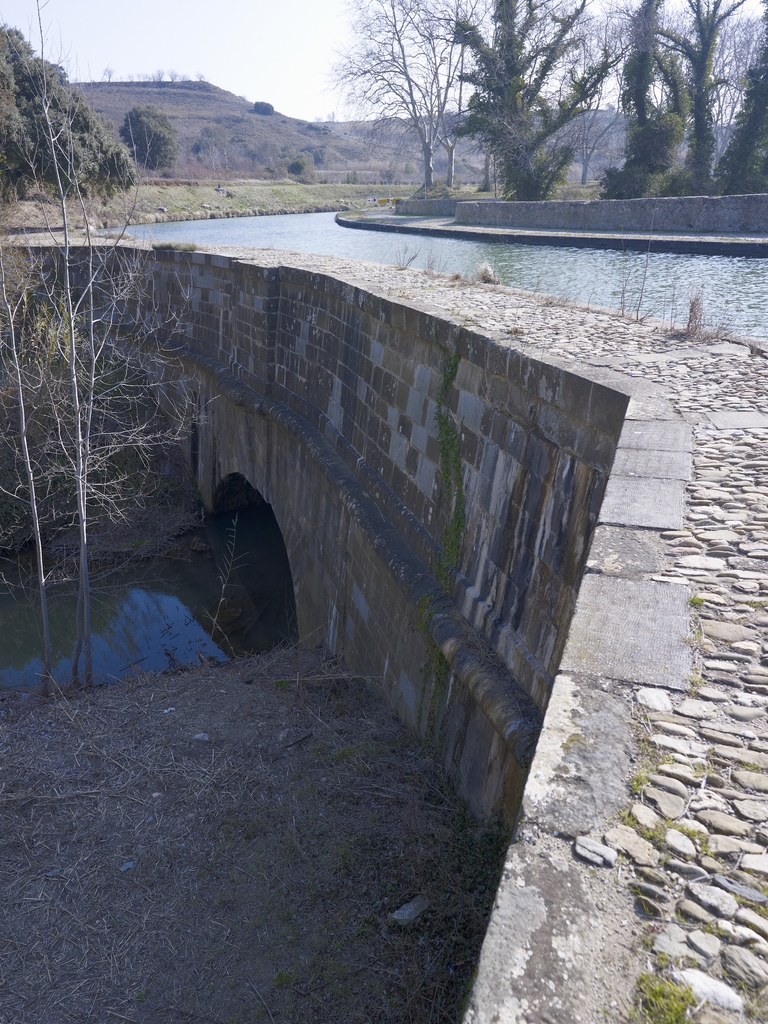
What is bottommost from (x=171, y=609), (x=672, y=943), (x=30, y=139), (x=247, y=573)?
(x=171, y=609)

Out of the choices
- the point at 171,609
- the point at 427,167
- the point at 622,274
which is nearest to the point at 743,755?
the point at 622,274

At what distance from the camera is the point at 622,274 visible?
991 cm

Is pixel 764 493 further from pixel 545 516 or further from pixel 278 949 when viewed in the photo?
pixel 278 949

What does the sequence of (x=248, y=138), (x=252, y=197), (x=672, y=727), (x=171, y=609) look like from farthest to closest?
(x=248, y=138)
(x=252, y=197)
(x=171, y=609)
(x=672, y=727)

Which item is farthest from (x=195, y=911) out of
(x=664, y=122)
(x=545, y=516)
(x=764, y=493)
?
(x=664, y=122)

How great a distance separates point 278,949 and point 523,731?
179 cm

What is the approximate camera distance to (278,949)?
3826 mm

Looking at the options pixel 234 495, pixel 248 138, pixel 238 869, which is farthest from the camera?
pixel 248 138

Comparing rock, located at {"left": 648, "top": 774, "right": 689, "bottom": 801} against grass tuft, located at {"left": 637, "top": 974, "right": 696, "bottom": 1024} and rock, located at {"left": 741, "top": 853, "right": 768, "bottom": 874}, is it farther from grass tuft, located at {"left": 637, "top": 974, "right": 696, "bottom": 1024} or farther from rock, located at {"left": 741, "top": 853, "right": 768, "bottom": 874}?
grass tuft, located at {"left": 637, "top": 974, "right": 696, "bottom": 1024}

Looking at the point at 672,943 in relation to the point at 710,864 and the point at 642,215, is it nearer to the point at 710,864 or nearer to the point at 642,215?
the point at 710,864

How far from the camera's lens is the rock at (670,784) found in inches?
59.3

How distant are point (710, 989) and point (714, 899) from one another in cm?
17

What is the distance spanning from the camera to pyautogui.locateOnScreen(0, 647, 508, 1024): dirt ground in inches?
139

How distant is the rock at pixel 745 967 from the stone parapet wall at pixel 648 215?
1312 cm
